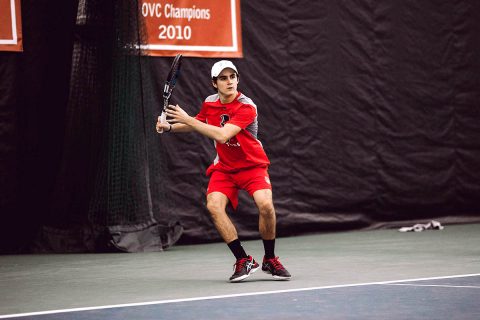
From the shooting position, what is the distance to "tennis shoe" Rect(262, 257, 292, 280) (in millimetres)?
7605

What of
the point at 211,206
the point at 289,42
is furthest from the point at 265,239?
the point at 289,42

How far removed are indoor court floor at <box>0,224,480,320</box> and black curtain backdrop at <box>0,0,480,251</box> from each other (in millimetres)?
967

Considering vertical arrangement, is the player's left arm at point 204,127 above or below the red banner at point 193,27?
below

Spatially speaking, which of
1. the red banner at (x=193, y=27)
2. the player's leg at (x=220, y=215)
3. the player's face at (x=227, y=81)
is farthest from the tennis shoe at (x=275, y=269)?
the red banner at (x=193, y=27)

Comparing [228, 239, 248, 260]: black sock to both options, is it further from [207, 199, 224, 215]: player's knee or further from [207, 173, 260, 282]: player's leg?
[207, 199, 224, 215]: player's knee

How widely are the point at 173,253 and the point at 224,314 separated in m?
4.77

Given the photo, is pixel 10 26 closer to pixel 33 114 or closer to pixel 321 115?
pixel 33 114

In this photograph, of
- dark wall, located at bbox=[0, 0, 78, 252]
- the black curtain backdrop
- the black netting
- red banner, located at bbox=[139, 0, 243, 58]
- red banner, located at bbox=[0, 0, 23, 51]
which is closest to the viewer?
the black netting

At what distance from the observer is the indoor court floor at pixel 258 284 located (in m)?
6.02

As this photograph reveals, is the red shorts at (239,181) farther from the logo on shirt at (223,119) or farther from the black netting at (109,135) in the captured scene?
the black netting at (109,135)

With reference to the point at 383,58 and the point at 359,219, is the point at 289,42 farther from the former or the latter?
the point at 359,219

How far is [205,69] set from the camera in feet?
39.4

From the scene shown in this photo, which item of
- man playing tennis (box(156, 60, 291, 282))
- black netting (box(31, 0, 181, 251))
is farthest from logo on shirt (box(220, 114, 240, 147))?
black netting (box(31, 0, 181, 251))

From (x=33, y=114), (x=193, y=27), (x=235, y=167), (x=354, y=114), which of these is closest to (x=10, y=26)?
(x=33, y=114)
